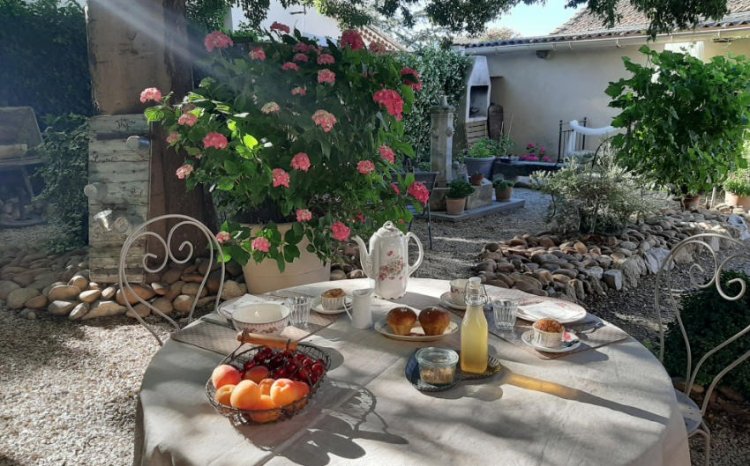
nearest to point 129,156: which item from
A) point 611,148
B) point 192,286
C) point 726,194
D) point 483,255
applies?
point 192,286

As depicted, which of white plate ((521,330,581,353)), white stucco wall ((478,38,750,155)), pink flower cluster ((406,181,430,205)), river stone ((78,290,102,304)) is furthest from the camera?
white stucco wall ((478,38,750,155))

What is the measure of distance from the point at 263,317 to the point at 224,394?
523mm

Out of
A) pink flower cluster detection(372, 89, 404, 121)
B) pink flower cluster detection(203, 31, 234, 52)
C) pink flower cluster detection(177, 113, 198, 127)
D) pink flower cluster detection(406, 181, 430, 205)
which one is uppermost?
pink flower cluster detection(203, 31, 234, 52)

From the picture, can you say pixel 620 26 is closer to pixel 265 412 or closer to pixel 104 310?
pixel 104 310

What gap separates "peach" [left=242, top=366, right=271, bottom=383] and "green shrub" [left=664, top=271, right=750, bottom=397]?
7.61ft

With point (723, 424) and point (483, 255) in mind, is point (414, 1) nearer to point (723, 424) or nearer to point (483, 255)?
point (483, 255)

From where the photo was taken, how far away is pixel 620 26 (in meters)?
11.3

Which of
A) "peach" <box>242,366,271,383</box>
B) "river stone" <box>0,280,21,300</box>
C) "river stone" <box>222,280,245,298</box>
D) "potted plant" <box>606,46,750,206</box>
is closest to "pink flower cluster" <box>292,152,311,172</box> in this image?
"river stone" <box>222,280,245,298</box>

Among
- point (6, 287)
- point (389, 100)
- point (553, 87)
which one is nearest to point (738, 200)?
point (553, 87)

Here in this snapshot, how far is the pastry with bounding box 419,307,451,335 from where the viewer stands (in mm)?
1805

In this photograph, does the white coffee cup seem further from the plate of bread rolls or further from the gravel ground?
the gravel ground

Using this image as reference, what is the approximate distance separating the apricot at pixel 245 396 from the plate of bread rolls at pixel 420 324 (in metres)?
0.62

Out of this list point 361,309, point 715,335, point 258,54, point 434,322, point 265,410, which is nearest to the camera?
point 265,410

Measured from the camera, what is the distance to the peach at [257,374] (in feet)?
4.57
